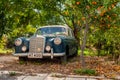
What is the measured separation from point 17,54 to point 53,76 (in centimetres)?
398

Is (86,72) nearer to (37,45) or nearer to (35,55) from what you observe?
(35,55)

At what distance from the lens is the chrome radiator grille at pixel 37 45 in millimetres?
11828

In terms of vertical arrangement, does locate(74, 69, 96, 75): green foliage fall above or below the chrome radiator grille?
below

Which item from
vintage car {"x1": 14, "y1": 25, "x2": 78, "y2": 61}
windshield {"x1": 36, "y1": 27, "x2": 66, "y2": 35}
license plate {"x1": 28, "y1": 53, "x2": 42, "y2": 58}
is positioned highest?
windshield {"x1": 36, "y1": 27, "x2": 66, "y2": 35}

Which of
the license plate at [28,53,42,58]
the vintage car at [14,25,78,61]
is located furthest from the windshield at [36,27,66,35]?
the license plate at [28,53,42,58]

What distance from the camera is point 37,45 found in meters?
11.9

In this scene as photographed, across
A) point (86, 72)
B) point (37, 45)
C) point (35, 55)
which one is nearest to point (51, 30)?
point (37, 45)

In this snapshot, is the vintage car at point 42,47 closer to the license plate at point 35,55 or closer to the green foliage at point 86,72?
the license plate at point 35,55

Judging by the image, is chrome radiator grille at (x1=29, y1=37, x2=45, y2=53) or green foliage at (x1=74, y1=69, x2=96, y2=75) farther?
chrome radiator grille at (x1=29, y1=37, x2=45, y2=53)

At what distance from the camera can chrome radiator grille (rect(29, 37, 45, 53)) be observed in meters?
11.8

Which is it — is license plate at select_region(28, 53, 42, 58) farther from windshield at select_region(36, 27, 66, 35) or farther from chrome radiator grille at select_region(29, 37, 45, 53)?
windshield at select_region(36, 27, 66, 35)

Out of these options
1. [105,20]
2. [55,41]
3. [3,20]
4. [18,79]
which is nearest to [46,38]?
[55,41]

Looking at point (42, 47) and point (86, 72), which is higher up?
point (42, 47)

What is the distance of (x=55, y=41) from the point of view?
38.3 ft
